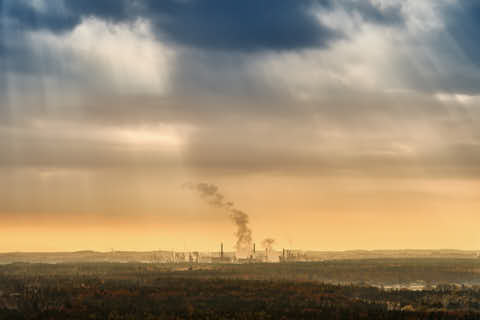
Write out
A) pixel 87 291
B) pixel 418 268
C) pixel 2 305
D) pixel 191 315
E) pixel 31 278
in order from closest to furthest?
pixel 191 315 < pixel 2 305 < pixel 87 291 < pixel 31 278 < pixel 418 268

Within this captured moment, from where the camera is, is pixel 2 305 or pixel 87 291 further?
pixel 87 291

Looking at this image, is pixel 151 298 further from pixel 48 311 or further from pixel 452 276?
pixel 452 276

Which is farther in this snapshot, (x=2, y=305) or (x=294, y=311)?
(x=2, y=305)

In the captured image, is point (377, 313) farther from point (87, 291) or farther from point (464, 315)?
point (87, 291)

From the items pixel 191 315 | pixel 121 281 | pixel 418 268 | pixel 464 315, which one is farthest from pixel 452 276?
pixel 191 315

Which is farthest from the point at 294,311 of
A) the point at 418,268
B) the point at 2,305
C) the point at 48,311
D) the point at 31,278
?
the point at 418,268

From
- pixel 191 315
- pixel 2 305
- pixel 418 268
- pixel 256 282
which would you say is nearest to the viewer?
pixel 191 315

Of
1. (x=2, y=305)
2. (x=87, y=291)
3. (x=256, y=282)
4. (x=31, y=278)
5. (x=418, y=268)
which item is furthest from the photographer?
(x=418, y=268)

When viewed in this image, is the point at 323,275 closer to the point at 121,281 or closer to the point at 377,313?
the point at 121,281

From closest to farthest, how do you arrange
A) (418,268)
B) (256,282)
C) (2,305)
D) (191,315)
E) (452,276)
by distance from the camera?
(191,315)
(2,305)
(256,282)
(452,276)
(418,268)
